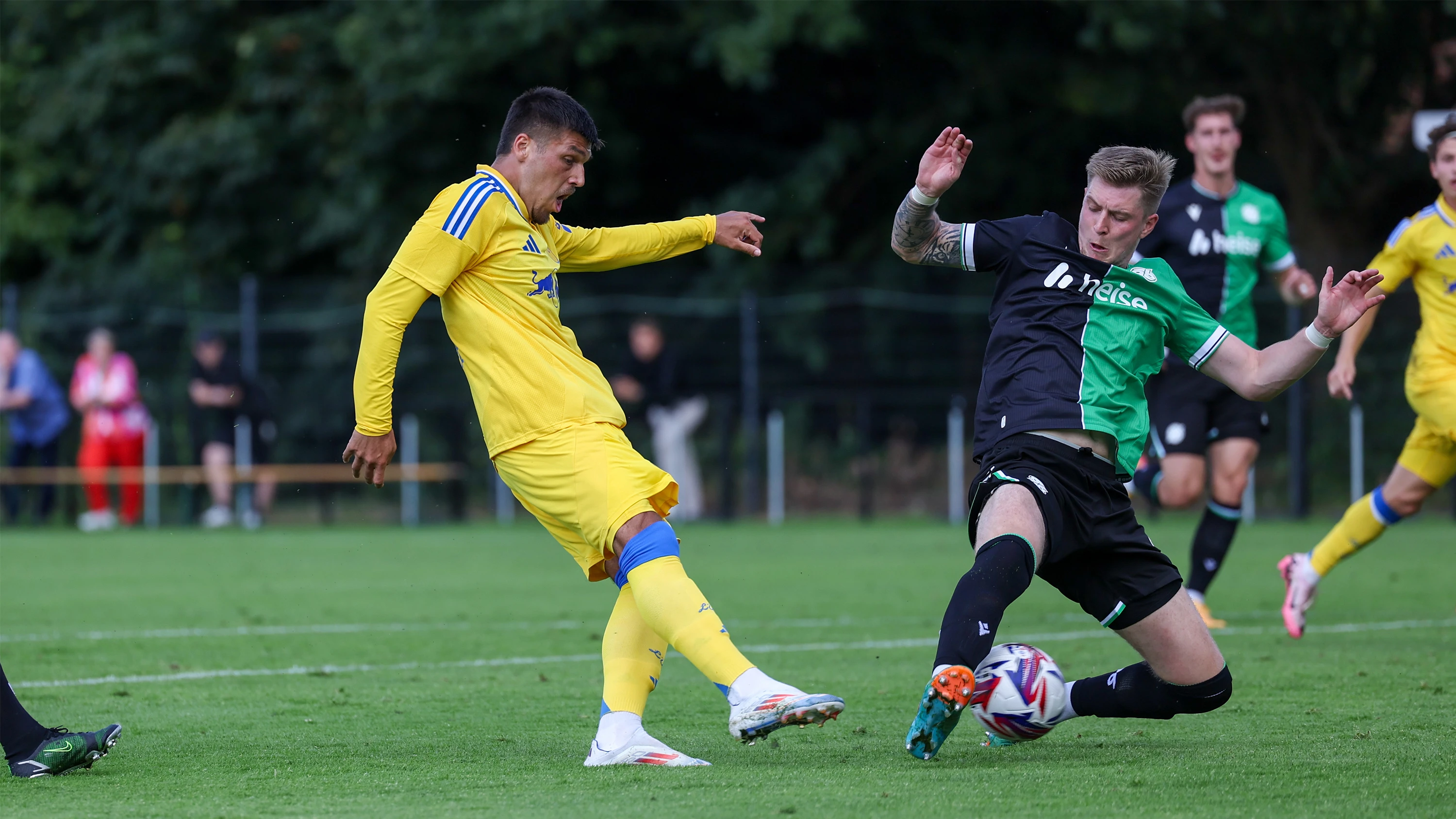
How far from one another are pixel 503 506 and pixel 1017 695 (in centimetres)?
1656

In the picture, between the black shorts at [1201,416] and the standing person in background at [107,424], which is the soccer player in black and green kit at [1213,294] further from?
the standing person in background at [107,424]

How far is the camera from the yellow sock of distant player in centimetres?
499

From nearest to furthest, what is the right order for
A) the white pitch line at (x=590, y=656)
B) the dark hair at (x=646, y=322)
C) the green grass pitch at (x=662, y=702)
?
the green grass pitch at (x=662, y=702) < the white pitch line at (x=590, y=656) < the dark hair at (x=646, y=322)

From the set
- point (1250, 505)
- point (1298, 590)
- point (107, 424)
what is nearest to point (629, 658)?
point (1298, 590)

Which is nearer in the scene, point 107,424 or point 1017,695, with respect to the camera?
point 1017,695

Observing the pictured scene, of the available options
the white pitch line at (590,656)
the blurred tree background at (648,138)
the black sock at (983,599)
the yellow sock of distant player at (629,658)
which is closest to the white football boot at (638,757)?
the yellow sock of distant player at (629,658)

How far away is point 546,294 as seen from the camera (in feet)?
16.9

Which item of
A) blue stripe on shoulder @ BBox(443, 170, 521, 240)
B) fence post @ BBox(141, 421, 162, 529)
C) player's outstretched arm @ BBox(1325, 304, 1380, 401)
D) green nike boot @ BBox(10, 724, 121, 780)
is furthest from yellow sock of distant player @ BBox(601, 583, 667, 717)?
fence post @ BBox(141, 421, 162, 529)

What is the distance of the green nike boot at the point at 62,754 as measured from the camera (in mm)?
4762

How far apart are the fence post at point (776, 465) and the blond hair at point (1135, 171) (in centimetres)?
1531

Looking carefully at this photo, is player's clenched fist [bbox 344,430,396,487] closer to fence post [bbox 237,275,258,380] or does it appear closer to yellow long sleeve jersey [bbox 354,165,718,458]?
yellow long sleeve jersey [bbox 354,165,718,458]

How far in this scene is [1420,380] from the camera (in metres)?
7.98

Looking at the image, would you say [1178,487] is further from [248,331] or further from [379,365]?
[248,331]

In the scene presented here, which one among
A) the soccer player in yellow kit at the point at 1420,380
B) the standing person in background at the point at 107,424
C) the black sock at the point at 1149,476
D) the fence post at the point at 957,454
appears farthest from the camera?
the standing person in background at the point at 107,424
